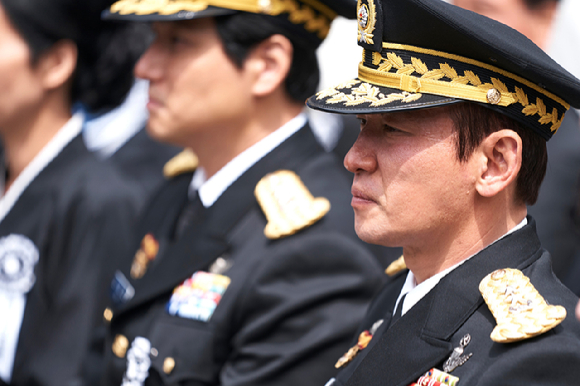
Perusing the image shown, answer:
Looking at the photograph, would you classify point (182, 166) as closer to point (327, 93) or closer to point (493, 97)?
point (327, 93)

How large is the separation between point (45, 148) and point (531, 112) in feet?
10.4

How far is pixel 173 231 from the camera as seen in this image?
3.48m

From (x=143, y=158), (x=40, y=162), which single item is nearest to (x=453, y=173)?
(x=40, y=162)

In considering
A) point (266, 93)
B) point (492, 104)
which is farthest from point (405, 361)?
point (266, 93)

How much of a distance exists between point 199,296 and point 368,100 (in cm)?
129

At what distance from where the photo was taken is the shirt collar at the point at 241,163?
323 centimetres

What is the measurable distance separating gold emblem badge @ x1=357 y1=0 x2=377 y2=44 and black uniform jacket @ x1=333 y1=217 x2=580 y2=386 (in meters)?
0.68

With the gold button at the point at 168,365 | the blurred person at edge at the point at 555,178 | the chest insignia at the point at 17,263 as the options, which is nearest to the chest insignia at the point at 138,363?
the gold button at the point at 168,365

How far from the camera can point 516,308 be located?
1.72 meters

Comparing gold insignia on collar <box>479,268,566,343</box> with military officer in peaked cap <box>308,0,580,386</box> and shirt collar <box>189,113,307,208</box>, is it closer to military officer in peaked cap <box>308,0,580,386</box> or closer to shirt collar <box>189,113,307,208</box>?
military officer in peaked cap <box>308,0,580,386</box>

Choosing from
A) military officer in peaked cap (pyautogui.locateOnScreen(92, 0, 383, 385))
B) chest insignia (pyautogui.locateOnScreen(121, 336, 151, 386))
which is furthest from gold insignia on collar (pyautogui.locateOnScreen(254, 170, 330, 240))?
chest insignia (pyautogui.locateOnScreen(121, 336, 151, 386))

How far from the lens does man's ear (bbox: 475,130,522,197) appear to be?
6.07 ft

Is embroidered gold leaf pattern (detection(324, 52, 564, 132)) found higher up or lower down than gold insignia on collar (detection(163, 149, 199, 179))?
higher up

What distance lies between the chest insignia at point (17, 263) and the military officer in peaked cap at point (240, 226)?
60 cm
